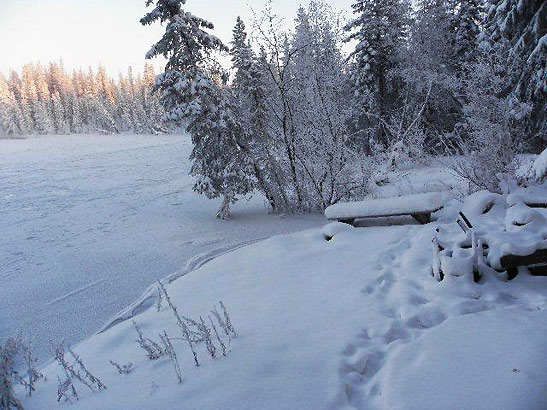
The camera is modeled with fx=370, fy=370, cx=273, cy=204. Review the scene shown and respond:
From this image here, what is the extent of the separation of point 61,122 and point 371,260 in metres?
88.5

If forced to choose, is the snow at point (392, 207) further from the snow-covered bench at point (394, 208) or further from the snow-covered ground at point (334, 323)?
the snow-covered ground at point (334, 323)

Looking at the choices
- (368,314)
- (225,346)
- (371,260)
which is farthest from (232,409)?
(371,260)

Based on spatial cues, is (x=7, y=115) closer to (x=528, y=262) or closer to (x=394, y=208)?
(x=394, y=208)

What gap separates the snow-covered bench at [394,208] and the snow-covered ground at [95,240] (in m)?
3.77

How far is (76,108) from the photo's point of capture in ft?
272

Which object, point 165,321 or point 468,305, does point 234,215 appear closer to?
point 165,321

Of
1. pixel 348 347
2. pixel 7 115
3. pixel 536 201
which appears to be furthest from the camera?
pixel 7 115

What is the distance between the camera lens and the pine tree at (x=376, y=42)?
870 inches

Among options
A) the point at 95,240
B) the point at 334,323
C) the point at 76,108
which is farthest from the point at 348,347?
the point at 76,108

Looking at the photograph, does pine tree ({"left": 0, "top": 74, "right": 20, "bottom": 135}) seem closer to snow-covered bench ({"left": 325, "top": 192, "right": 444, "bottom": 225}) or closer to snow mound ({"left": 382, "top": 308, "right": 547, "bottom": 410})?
snow-covered bench ({"left": 325, "top": 192, "right": 444, "bottom": 225})

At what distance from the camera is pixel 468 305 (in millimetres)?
3748

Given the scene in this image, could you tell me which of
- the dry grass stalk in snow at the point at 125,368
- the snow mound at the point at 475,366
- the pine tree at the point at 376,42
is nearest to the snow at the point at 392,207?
the snow mound at the point at 475,366

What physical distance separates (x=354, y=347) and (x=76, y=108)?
9423cm

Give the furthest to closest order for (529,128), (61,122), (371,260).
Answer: (61,122) → (529,128) → (371,260)
